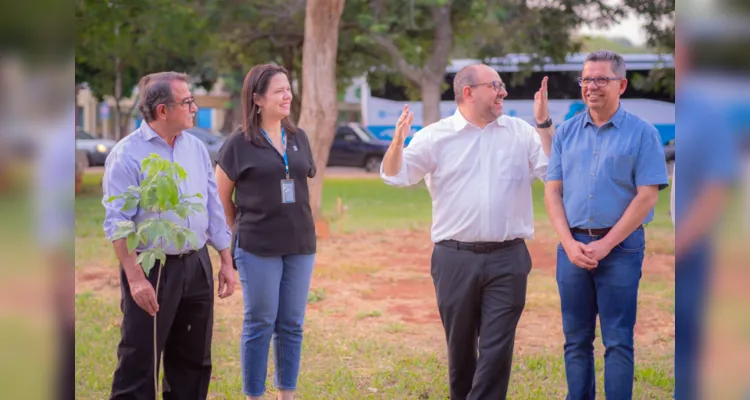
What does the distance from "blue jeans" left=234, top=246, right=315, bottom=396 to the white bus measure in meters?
24.2

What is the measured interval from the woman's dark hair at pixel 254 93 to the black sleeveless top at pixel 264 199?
40 mm

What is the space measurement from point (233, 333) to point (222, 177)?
3043 mm

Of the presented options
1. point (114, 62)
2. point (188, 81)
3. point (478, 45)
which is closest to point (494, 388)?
point (188, 81)

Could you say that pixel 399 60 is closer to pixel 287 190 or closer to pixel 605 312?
pixel 287 190

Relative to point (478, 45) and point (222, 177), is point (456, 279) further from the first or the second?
point (478, 45)

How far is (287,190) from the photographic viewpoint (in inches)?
175

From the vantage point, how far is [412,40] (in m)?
22.5

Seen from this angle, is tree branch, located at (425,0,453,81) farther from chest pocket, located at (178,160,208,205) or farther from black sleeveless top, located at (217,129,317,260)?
chest pocket, located at (178,160,208,205)

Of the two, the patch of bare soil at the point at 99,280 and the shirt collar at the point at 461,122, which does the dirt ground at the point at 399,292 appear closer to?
the patch of bare soil at the point at 99,280

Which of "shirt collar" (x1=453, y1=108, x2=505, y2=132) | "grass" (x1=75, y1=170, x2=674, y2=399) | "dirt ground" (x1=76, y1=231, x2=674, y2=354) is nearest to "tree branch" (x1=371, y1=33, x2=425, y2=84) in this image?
"dirt ground" (x1=76, y1=231, x2=674, y2=354)

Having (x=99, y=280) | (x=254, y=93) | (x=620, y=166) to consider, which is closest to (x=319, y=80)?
(x=99, y=280)

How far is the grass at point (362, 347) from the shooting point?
18.4 feet

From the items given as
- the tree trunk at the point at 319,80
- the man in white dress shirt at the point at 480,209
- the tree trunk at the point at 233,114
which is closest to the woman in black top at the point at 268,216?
the man in white dress shirt at the point at 480,209

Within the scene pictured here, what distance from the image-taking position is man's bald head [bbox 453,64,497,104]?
435 centimetres
